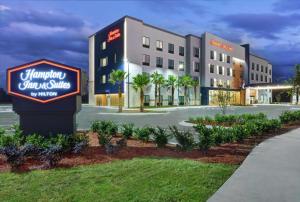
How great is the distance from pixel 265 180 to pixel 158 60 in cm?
7053

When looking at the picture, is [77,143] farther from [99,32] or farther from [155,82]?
[99,32]

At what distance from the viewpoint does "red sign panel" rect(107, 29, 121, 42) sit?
233ft

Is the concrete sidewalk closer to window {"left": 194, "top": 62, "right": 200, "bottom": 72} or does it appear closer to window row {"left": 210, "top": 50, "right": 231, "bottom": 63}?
window {"left": 194, "top": 62, "right": 200, "bottom": 72}

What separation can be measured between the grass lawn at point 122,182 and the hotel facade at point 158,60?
59334 mm

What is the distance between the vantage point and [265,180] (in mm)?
7211

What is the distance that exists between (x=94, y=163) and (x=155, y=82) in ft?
206

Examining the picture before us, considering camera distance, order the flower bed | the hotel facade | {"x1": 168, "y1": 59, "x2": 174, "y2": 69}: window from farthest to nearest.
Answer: {"x1": 168, "y1": 59, "x2": 174, "y2": 69}: window < the hotel facade < the flower bed

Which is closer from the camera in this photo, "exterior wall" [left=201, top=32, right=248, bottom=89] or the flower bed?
the flower bed

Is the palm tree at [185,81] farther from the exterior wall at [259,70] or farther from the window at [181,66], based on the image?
the exterior wall at [259,70]

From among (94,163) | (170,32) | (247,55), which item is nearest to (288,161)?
(94,163)

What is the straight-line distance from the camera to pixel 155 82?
71312mm

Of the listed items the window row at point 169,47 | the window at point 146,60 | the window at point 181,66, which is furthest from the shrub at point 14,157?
the window at point 181,66

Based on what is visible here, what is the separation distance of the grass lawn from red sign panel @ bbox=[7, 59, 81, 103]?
12.5 ft

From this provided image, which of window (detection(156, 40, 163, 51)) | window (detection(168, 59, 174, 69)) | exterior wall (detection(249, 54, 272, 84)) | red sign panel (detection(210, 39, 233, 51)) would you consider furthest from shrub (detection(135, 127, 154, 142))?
exterior wall (detection(249, 54, 272, 84))
